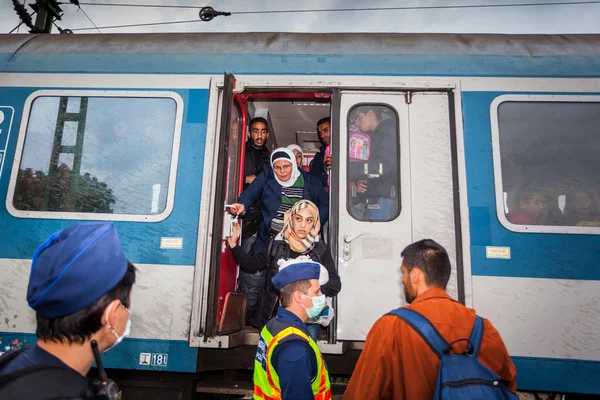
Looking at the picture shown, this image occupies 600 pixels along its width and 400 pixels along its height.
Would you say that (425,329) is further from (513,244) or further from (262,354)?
(513,244)

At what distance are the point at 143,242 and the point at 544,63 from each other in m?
3.50

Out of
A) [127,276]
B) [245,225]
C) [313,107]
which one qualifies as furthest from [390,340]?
[313,107]

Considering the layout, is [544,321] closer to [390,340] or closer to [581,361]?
[581,361]

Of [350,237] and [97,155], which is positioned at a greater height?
[97,155]

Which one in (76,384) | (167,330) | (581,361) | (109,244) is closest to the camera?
(76,384)

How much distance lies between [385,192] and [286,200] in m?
0.92

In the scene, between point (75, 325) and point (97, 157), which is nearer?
point (75, 325)

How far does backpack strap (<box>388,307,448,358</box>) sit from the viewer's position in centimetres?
165

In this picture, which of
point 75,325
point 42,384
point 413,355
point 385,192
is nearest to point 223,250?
point 385,192

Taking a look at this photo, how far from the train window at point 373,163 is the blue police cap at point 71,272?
235 cm

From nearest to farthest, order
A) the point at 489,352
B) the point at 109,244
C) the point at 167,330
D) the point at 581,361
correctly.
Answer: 1. the point at 109,244
2. the point at 489,352
3. the point at 581,361
4. the point at 167,330

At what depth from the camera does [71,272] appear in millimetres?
1016

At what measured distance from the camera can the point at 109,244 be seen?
111 cm

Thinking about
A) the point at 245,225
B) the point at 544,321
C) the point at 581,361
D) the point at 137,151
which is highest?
the point at 137,151
